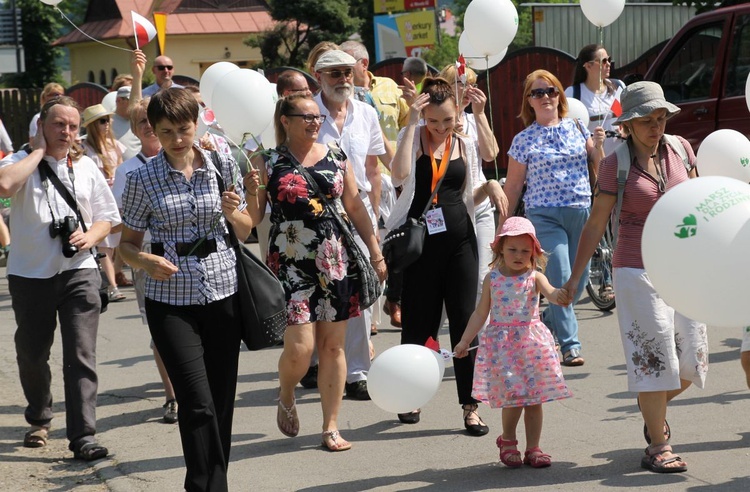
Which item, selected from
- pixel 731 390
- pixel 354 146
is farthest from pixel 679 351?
pixel 354 146

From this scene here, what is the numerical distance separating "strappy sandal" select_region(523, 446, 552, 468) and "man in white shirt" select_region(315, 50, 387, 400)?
1911mm

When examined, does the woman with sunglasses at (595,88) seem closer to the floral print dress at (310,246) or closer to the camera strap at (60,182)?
the floral print dress at (310,246)

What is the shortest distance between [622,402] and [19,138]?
1675 centimetres

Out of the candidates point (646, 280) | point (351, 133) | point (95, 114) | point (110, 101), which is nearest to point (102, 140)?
point (95, 114)

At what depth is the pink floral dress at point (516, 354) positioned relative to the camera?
18.4 ft

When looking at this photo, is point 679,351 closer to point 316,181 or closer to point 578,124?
point 316,181

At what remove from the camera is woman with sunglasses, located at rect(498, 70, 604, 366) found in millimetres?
8047

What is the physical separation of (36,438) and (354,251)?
2.25m

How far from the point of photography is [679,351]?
5.70 m

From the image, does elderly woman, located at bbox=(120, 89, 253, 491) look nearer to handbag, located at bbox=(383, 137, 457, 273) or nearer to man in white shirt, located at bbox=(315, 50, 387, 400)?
handbag, located at bbox=(383, 137, 457, 273)

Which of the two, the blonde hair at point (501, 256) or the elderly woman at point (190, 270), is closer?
the elderly woman at point (190, 270)

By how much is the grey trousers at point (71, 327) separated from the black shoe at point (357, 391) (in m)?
1.72

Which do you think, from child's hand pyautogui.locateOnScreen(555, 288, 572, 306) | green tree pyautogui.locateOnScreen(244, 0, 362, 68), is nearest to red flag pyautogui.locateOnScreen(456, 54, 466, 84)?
child's hand pyautogui.locateOnScreen(555, 288, 572, 306)

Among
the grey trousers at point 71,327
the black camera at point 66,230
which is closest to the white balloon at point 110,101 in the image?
the grey trousers at point 71,327
